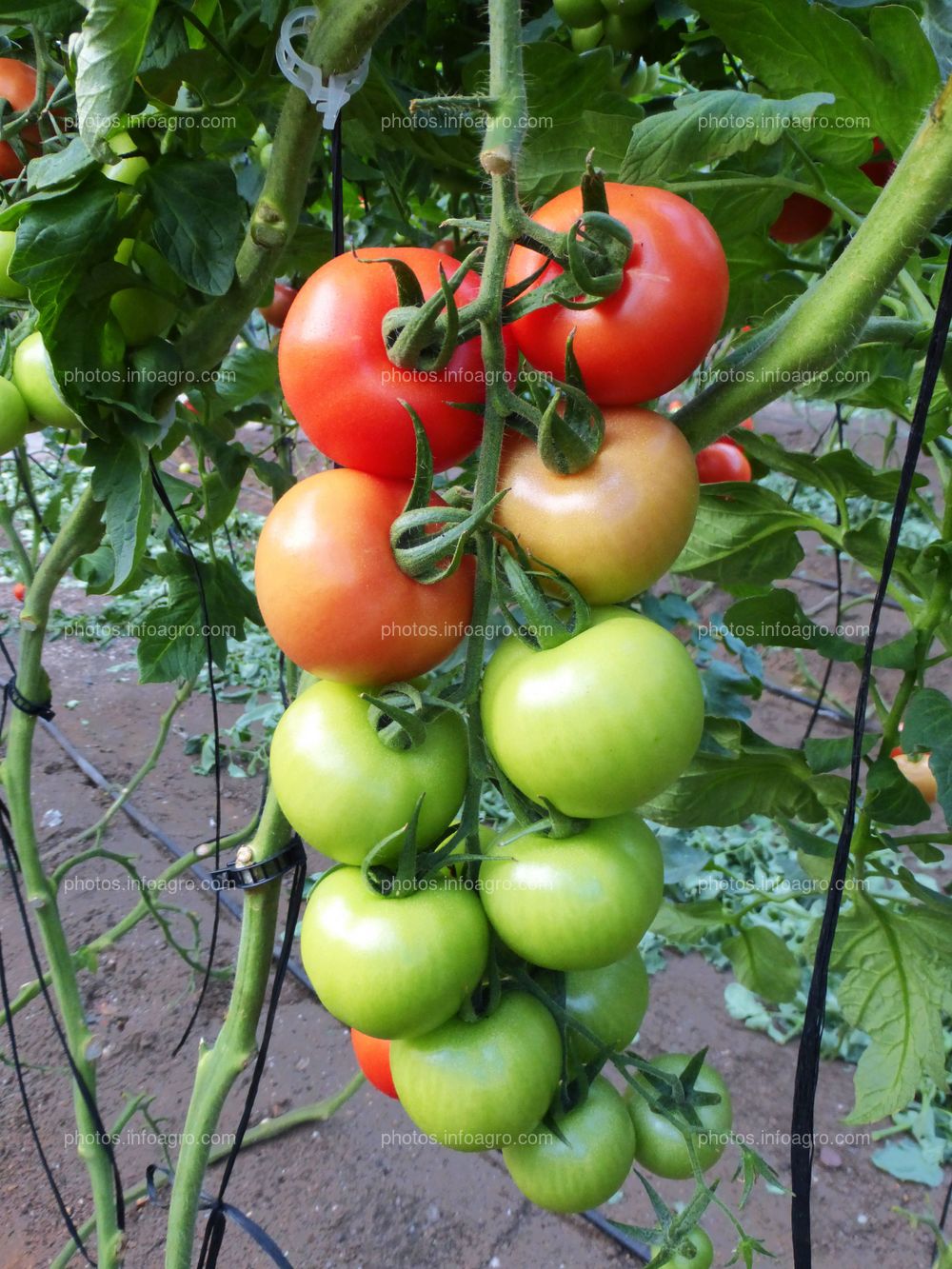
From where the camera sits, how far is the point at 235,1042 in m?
0.64

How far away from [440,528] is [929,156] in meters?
0.24

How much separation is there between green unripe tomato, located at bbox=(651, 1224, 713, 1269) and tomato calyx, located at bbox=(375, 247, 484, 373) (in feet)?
1.49

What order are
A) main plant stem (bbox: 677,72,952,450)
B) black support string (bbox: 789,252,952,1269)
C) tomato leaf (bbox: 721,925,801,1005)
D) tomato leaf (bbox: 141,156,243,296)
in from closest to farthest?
main plant stem (bbox: 677,72,952,450) < black support string (bbox: 789,252,952,1269) < tomato leaf (bbox: 141,156,243,296) < tomato leaf (bbox: 721,925,801,1005)

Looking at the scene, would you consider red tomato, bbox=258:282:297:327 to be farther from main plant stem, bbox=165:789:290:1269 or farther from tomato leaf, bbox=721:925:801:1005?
tomato leaf, bbox=721:925:801:1005

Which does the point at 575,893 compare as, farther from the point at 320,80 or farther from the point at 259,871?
the point at 320,80

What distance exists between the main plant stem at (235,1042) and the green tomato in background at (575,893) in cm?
26

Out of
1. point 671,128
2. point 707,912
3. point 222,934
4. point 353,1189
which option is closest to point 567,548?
point 671,128

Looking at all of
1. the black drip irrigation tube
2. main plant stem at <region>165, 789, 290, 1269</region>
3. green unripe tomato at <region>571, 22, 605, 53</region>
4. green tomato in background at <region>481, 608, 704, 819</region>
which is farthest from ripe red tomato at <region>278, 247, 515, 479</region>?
the black drip irrigation tube

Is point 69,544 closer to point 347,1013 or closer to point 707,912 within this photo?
point 347,1013

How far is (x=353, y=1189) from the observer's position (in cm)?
156

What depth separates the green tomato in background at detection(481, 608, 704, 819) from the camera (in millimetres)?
344

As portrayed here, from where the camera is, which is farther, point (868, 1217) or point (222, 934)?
point (222, 934)

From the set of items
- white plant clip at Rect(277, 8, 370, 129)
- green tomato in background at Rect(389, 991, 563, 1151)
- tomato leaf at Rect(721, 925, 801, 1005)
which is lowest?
tomato leaf at Rect(721, 925, 801, 1005)

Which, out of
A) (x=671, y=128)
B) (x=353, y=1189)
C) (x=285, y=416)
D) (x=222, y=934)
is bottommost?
(x=222, y=934)
